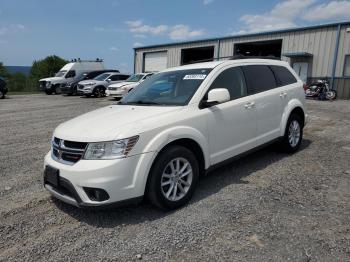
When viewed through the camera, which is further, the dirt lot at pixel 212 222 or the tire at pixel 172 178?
the tire at pixel 172 178

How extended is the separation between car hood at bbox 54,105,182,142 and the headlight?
52 mm

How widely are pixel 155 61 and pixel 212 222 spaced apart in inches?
1103

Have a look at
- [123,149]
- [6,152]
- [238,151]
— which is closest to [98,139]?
[123,149]

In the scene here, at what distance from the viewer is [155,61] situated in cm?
3048

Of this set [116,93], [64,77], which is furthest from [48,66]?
[116,93]

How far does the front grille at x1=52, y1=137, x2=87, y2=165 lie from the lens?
3.51 metres

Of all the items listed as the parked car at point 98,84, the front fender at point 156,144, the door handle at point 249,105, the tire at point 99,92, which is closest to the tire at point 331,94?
the parked car at point 98,84

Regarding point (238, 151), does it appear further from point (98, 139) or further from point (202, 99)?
point (98, 139)

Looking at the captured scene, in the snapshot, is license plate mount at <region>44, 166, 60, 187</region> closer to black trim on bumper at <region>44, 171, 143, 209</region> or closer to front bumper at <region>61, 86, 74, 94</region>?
black trim on bumper at <region>44, 171, 143, 209</region>

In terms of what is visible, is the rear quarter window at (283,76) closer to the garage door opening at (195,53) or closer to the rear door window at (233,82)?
the rear door window at (233,82)

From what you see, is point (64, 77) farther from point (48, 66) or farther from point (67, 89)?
point (48, 66)

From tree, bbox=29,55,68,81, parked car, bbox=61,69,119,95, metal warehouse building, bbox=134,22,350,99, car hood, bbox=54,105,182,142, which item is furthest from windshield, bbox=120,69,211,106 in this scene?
tree, bbox=29,55,68,81

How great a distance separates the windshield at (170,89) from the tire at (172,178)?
74 centimetres

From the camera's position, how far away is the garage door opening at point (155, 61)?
97.5 ft
